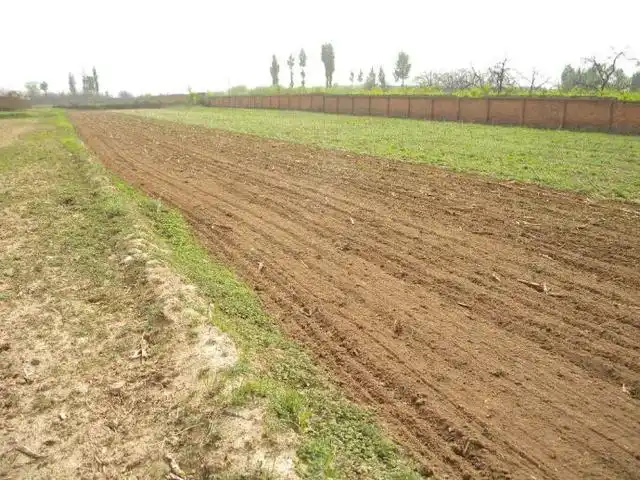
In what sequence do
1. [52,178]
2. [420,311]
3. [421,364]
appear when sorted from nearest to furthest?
[421,364] < [420,311] < [52,178]

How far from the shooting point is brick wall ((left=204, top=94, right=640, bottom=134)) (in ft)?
80.1

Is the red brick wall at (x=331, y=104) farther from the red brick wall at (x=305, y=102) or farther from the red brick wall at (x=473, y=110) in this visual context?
the red brick wall at (x=473, y=110)

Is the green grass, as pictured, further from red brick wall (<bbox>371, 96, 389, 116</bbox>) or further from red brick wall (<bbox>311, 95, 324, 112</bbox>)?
red brick wall (<bbox>311, 95, 324, 112</bbox>)

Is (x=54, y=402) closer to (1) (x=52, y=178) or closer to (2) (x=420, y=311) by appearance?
(2) (x=420, y=311)

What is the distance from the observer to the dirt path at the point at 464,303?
144 inches

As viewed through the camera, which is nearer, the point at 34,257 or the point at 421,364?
the point at 421,364

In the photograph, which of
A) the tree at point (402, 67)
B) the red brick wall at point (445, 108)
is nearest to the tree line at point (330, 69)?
the tree at point (402, 67)

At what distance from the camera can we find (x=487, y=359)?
4.51 m

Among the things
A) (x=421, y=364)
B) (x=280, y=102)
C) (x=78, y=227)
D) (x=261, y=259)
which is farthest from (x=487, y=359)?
(x=280, y=102)

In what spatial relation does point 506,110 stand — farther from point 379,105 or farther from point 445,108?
point 379,105

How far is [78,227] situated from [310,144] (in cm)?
1148

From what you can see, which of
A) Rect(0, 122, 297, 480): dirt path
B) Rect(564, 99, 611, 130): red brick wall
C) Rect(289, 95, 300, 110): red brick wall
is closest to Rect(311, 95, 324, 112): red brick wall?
Rect(289, 95, 300, 110): red brick wall

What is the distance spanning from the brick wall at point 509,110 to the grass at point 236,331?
23.4 m

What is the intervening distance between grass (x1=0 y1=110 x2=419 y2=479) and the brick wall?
23430 millimetres
